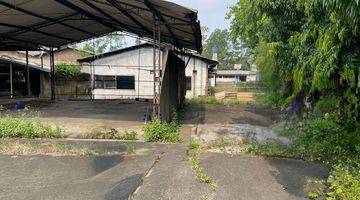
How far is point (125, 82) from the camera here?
23891 millimetres

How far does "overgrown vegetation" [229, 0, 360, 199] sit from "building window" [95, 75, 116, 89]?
1474 cm

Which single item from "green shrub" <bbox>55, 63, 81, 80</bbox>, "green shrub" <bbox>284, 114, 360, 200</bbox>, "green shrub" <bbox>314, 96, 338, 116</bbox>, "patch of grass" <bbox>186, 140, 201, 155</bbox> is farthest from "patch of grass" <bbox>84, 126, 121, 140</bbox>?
"green shrub" <bbox>55, 63, 81, 80</bbox>

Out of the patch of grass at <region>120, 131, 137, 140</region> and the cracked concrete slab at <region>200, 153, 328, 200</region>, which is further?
the patch of grass at <region>120, 131, 137, 140</region>

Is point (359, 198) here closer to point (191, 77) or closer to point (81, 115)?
point (81, 115)

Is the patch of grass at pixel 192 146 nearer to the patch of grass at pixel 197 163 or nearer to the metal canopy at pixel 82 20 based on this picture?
the patch of grass at pixel 197 163

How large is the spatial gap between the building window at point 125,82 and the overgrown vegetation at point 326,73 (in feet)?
46.1

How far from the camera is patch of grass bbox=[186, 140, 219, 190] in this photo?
530 cm

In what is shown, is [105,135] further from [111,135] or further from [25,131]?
[25,131]

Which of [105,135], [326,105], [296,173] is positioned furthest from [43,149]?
[326,105]

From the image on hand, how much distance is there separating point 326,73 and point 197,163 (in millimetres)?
2653

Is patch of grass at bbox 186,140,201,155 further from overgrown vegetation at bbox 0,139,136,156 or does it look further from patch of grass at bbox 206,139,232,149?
overgrown vegetation at bbox 0,139,136,156

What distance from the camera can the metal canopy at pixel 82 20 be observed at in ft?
30.6

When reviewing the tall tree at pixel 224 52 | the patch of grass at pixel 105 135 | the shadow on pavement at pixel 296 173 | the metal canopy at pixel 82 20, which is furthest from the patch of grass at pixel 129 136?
the tall tree at pixel 224 52

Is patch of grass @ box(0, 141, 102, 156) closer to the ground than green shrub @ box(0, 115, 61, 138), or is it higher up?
closer to the ground
